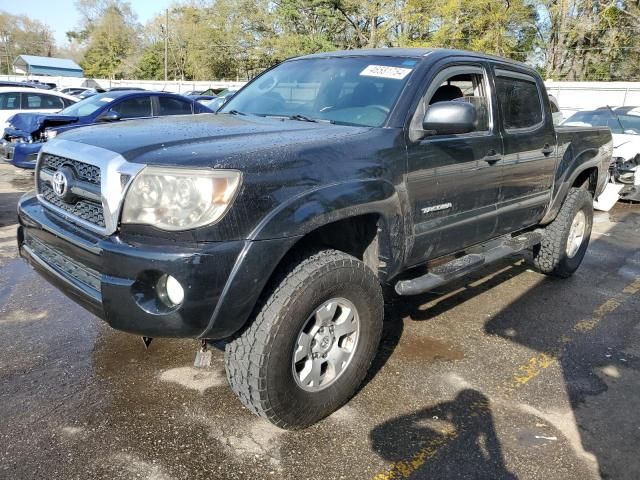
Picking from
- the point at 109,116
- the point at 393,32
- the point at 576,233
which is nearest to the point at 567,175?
the point at 576,233

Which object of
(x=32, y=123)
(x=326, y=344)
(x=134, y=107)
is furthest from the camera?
(x=134, y=107)

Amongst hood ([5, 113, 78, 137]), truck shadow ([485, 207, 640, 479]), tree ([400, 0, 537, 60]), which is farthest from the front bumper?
tree ([400, 0, 537, 60])

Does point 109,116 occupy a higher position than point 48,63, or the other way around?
point 48,63

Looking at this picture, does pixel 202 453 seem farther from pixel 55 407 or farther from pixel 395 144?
pixel 395 144

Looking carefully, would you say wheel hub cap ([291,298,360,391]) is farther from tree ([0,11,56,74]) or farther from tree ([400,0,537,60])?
tree ([0,11,56,74])

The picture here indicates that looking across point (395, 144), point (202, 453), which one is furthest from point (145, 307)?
point (395, 144)

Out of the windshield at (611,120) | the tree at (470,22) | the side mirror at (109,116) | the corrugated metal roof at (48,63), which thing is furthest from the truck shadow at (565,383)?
the corrugated metal roof at (48,63)

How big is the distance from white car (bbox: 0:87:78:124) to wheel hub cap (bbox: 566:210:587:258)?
11.8m

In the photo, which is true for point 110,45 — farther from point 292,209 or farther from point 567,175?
point 292,209

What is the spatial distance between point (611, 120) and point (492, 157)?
329 inches

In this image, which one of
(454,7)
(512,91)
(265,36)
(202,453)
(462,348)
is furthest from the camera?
(265,36)

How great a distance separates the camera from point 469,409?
3.09 metres

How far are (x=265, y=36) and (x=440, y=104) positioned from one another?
159 ft

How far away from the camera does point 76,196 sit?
2.66m
